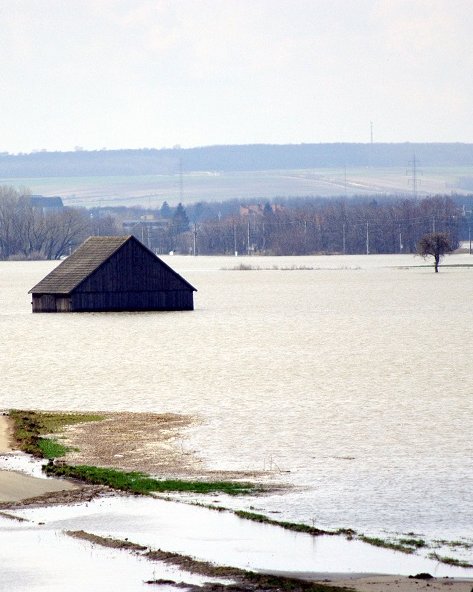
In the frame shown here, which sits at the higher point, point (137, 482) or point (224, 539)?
point (137, 482)

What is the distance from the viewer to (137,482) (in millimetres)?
22047

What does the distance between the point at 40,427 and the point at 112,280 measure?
3857 centimetres

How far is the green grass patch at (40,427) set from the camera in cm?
2519

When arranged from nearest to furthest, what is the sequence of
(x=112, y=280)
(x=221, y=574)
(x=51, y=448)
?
1. (x=221, y=574)
2. (x=51, y=448)
3. (x=112, y=280)

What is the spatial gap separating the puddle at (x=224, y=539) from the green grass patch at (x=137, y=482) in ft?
2.74

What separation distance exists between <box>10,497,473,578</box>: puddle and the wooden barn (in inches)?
1791

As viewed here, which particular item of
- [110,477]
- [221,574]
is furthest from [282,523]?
[110,477]

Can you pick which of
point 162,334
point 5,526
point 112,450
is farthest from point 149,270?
point 5,526

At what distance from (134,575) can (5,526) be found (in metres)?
2.97

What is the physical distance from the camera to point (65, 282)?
67.5 m

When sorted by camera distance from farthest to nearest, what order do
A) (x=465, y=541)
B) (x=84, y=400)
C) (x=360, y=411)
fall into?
(x=84, y=400), (x=360, y=411), (x=465, y=541)

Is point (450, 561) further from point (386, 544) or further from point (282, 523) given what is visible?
point (282, 523)

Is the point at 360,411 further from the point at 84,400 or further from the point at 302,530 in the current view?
the point at 302,530

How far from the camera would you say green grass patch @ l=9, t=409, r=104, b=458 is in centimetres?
2519
